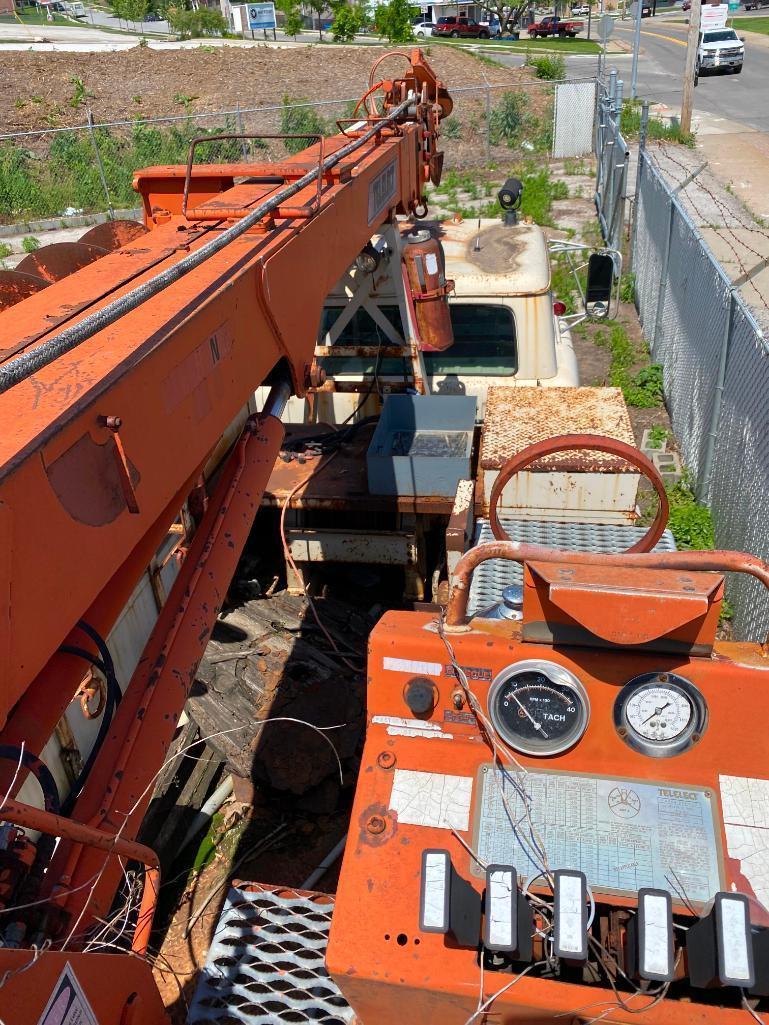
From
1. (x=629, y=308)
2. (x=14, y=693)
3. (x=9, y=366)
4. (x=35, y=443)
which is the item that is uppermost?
(x=9, y=366)

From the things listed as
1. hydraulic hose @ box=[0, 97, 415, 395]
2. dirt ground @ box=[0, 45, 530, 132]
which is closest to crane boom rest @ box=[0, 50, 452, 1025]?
hydraulic hose @ box=[0, 97, 415, 395]

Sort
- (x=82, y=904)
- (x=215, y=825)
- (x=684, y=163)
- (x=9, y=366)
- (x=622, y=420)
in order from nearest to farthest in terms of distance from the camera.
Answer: (x=9, y=366)
(x=82, y=904)
(x=215, y=825)
(x=622, y=420)
(x=684, y=163)

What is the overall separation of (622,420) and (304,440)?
2671mm

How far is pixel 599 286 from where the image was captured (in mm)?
11164

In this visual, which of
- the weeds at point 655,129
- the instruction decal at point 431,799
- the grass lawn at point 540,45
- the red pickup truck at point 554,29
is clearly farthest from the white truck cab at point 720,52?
the instruction decal at point 431,799

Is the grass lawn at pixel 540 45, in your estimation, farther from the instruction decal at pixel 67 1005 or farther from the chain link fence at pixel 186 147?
the instruction decal at pixel 67 1005

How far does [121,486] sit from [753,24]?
168 ft

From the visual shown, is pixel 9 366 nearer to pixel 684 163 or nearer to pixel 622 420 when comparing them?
pixel 622 420

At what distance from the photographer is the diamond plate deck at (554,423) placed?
5047 millimetres

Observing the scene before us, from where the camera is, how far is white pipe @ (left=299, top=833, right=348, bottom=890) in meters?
4.17

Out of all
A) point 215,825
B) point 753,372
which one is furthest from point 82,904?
point 753,372

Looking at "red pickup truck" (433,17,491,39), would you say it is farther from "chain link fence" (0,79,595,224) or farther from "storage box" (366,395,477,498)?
"storage box" (366,395,477,498)

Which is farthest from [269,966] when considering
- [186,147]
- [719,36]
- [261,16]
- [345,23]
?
[261,16]

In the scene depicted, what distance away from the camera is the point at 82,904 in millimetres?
1937
